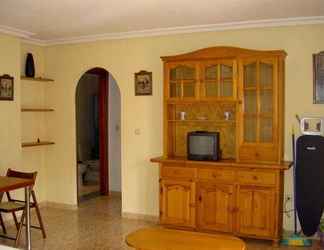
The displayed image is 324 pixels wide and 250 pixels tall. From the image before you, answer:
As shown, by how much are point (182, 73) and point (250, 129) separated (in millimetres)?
1029

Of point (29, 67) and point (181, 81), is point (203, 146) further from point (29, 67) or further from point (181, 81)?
point (29, 67)

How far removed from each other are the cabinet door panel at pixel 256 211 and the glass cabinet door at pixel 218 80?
107 cm

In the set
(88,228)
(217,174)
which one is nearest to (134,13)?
(217,174)

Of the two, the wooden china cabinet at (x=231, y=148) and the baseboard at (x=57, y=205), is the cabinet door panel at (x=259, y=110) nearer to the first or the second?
the wooden china cabinet at (x=231, y=148)

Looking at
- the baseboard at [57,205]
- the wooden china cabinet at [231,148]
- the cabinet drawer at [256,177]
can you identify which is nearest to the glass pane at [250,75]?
the wooden china cabinet at [231,148]

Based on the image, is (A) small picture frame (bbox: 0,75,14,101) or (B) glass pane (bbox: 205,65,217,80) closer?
(B) glass pane (bbox: 205,65,217,80)

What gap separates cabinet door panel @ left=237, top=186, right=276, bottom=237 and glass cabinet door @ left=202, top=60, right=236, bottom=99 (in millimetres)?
1069

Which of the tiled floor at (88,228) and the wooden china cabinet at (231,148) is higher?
the wooden china cabinet at (231,148)

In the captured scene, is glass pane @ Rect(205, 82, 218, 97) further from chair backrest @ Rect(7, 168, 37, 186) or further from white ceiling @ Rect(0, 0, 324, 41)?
chair backrest @ Rect(7, 168, 37, 186)

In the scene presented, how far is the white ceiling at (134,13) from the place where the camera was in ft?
12.1

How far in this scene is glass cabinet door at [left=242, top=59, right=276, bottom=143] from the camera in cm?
420

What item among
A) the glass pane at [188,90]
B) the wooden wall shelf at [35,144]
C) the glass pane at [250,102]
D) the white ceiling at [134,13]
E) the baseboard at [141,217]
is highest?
the white ceiling at [134,13]

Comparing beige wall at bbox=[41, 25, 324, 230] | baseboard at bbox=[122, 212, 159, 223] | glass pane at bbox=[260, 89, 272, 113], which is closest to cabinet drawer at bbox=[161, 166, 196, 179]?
beige wall at bbox=[41, 25, 324, 230]

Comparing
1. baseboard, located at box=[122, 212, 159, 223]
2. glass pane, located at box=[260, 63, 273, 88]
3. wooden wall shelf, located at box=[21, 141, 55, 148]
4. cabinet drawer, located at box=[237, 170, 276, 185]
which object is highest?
glass pane, located at box=[260, 63, 273, 88]
